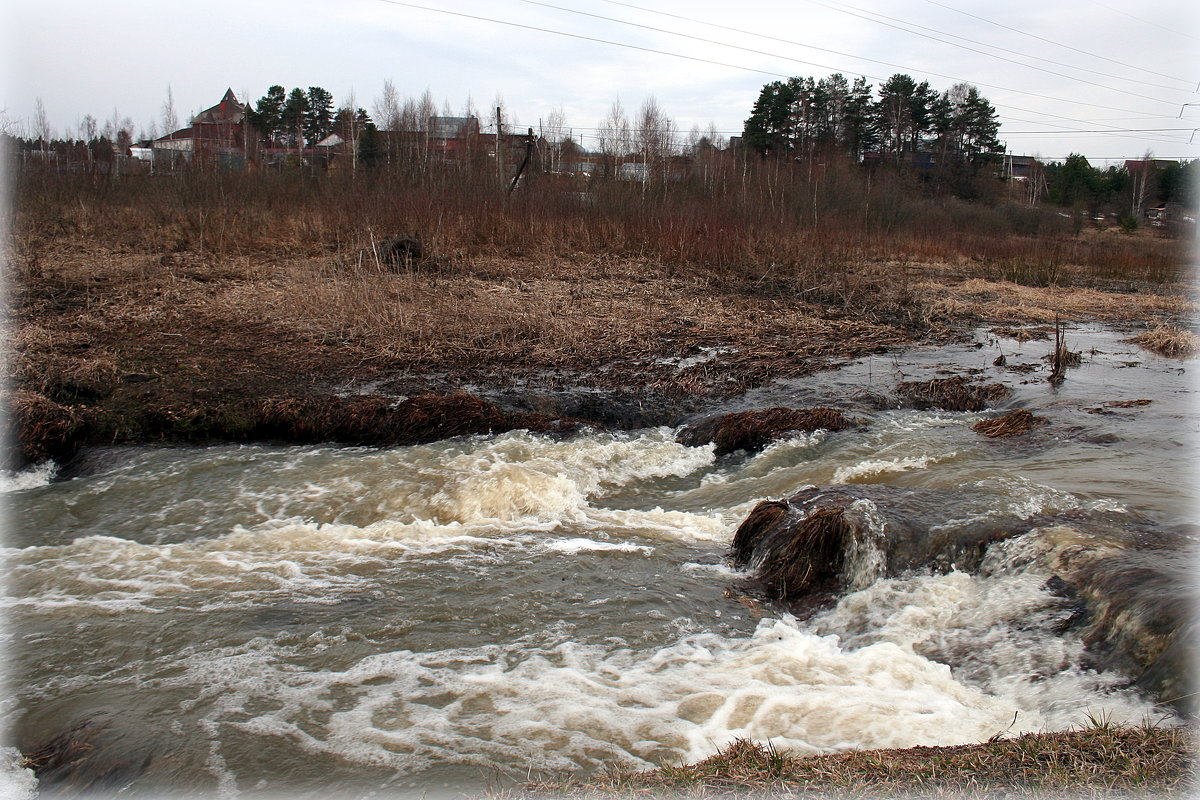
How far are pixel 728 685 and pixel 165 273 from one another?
43.9ft

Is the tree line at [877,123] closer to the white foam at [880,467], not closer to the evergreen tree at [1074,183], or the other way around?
the evergreen tree at [1074,183]

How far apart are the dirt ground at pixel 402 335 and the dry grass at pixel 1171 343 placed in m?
2.60

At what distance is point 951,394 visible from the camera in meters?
9.48

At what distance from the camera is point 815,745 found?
10.9ft

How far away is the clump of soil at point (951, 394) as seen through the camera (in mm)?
9281

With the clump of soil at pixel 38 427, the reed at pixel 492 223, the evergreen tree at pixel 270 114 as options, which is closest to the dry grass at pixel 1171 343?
the reed at pixel 492 223

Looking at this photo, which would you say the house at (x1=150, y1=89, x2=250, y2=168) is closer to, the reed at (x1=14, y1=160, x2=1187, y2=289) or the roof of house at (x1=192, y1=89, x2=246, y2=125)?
the roof of house at (x1=192, y1=89, x2=246, y2=125)

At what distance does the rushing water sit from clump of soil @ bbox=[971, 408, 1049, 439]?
0.24 meters

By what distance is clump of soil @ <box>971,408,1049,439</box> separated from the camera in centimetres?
792

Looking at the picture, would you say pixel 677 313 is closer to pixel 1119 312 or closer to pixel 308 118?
pixel 1119 312

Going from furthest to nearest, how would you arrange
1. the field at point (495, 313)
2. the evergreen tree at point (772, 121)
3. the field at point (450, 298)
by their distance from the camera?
1. the evergreen tree at point (772, 121)
2. the field at point (450, 298)
3. the field at point (495, 313)

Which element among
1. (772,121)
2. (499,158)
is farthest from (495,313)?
(772,121)

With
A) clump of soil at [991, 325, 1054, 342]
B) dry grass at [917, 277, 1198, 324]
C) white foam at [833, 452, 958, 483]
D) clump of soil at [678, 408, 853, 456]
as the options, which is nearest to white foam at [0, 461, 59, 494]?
clump of soil at [678, 408, 853, 456]

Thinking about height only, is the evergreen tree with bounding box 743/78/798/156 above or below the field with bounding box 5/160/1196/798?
above
